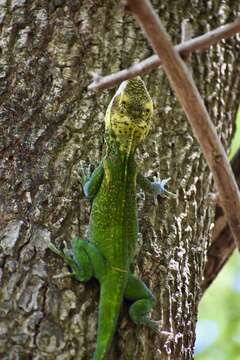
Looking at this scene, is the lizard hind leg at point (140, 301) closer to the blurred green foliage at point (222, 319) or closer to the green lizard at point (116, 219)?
the green lizard at point (116, 219)

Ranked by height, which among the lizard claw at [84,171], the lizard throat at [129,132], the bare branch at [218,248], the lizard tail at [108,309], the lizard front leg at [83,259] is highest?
the lizard throat at [129,132]

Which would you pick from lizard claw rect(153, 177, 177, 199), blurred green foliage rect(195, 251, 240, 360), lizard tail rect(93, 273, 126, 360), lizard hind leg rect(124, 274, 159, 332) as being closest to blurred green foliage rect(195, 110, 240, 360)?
blurred green foliage rect(195, 251, 240, 360)

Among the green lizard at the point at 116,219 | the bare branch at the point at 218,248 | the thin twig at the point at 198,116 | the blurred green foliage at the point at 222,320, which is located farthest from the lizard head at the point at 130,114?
the blurred green foliage at the point at 222,320

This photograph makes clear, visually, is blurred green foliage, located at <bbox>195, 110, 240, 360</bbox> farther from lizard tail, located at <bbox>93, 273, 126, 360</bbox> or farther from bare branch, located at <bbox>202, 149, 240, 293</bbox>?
lizard tail, located at <bbox>93, 273, 126, 360</bbox>

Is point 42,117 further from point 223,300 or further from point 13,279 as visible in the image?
point 223,300

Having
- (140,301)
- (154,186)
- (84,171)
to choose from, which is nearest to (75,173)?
(84,171)

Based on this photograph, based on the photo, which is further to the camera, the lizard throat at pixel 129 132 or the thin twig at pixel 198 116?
the lizard throat at pixel 129 132
